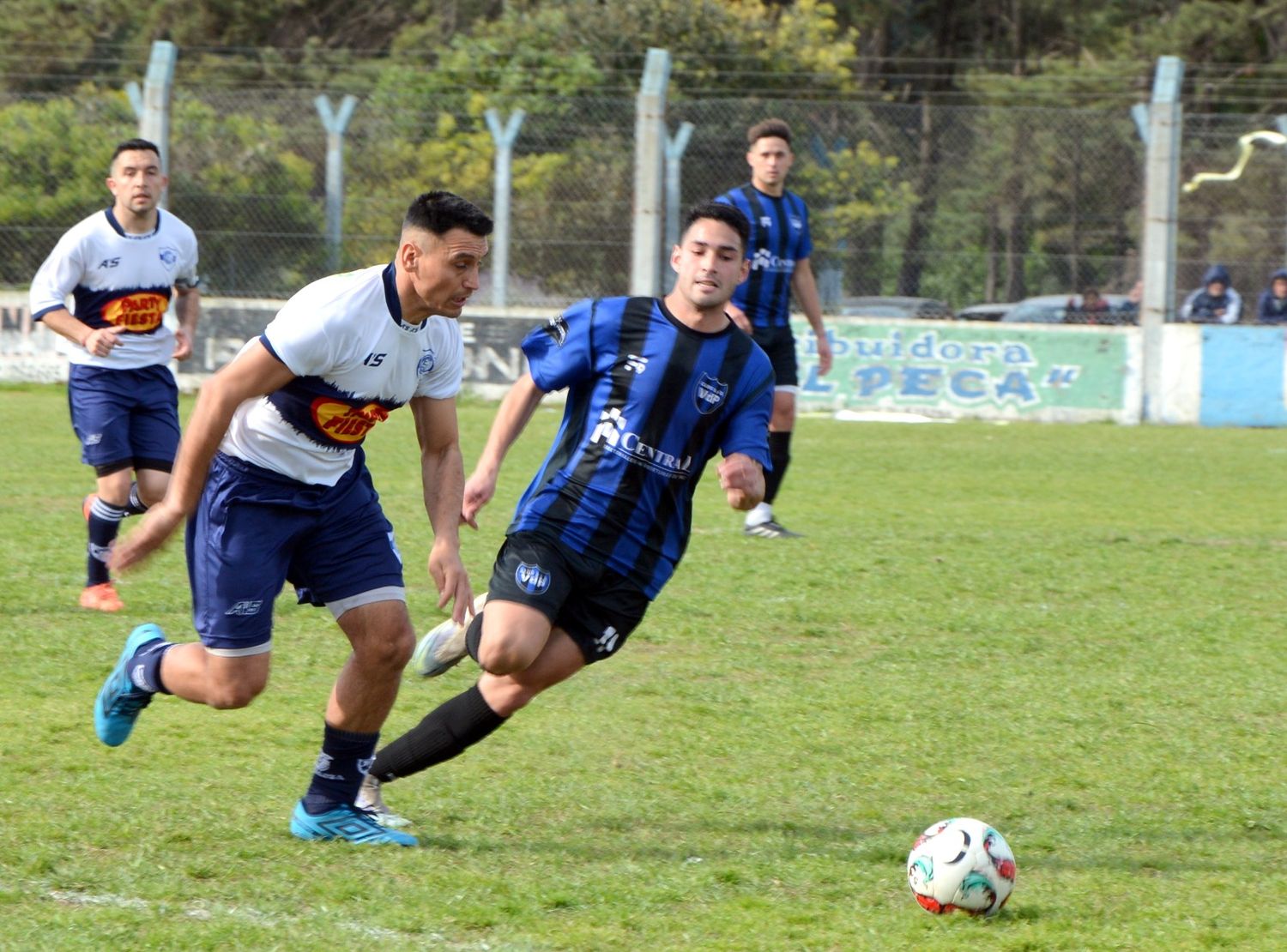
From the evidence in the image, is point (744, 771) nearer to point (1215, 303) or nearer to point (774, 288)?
point (774, 288)

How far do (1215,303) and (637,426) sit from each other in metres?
14.7

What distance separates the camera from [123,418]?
308 inches

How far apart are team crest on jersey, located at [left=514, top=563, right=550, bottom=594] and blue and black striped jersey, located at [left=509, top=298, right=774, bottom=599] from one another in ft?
0.43

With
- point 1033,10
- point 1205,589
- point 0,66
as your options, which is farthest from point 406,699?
point 1033,10

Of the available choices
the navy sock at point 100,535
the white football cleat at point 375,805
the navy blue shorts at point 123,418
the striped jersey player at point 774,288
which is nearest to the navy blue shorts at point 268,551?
the white football cleat at point 375,805

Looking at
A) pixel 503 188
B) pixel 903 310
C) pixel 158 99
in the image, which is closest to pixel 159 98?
pixel 158 99

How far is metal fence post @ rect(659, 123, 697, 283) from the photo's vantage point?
18.5 meters

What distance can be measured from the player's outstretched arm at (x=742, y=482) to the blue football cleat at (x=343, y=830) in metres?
1.25

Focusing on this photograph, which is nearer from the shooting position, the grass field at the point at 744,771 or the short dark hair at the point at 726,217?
the grass field at the point at 744,771

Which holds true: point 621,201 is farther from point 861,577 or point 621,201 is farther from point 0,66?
point 0,66

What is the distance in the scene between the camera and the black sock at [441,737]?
4707 mm

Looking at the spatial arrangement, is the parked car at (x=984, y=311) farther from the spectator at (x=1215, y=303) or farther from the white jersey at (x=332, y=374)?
the white jersey at (x=332, y=374)

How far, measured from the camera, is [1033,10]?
148ft

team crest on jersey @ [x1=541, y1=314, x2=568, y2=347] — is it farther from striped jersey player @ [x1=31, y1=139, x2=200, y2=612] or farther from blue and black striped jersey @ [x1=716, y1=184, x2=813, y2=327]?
blue and black striped jersey @ [x1=716, y1=184, x2=813, y2=327]
